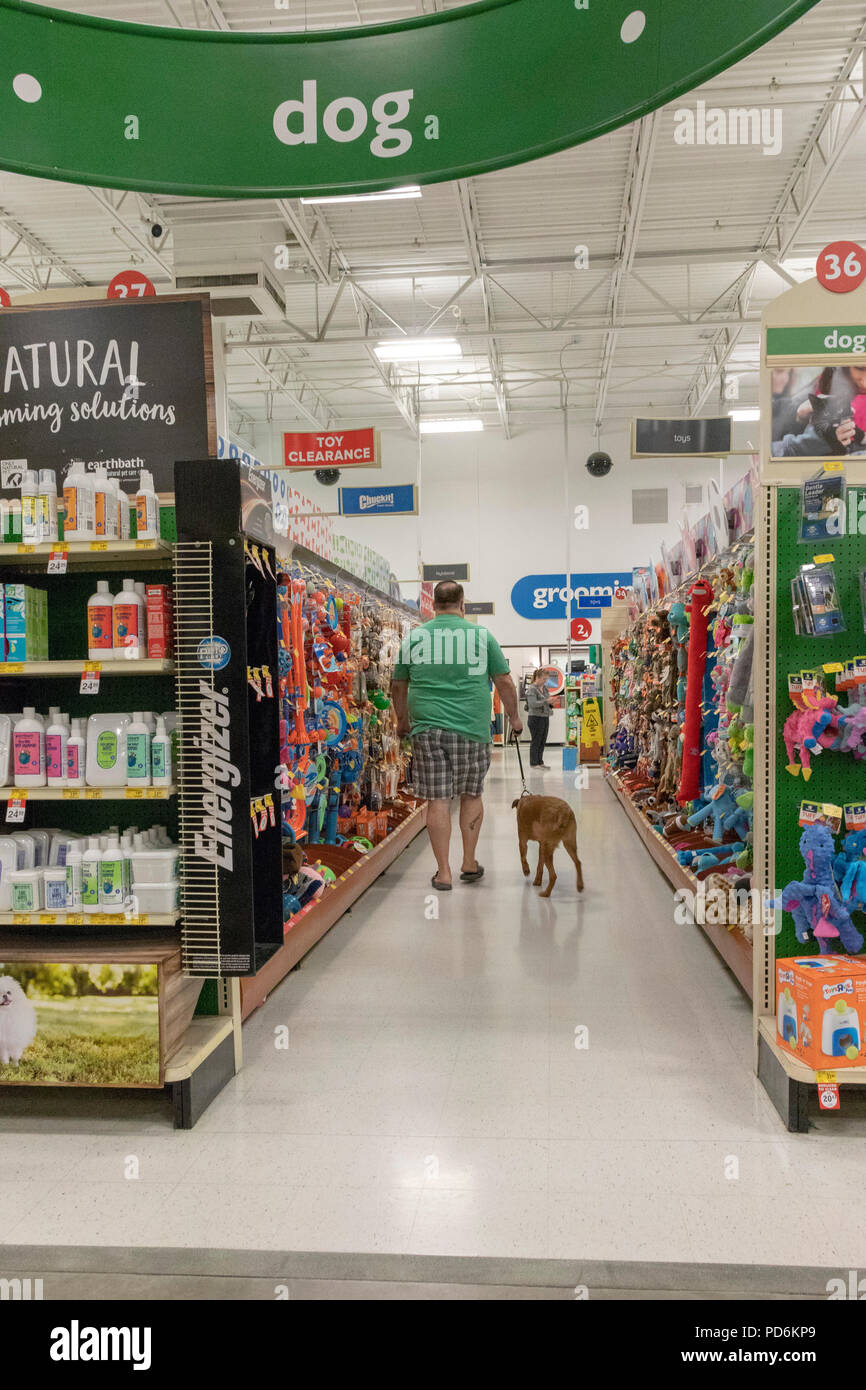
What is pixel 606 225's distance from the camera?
37.1 feet

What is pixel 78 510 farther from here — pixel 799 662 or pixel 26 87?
pixel 799 662

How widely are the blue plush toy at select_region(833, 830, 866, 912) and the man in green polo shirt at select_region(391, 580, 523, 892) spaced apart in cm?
289

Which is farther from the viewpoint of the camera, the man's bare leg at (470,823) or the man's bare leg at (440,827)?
the man's bare leg at (470,823)

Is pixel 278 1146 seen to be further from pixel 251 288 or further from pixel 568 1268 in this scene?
pixel 251 288

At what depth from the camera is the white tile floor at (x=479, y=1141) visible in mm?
2312

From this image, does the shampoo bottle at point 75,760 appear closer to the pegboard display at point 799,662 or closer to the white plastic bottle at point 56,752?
the white plastic bottle at point 56,752

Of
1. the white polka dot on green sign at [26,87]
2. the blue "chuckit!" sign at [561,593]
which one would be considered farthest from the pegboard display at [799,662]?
the blue "chuckit!" sign at [561,593]

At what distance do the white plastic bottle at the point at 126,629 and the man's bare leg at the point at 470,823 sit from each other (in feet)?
10.9

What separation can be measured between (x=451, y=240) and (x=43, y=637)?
9881mm

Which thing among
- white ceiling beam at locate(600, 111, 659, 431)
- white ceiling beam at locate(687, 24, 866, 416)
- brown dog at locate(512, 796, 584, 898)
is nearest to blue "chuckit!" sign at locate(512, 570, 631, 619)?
white ceiling beam at locate(600, 111, 659, 431)

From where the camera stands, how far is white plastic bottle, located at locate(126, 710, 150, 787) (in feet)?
9.86

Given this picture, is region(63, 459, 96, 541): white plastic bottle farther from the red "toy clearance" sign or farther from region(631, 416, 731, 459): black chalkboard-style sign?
the red "toy clearance" sign

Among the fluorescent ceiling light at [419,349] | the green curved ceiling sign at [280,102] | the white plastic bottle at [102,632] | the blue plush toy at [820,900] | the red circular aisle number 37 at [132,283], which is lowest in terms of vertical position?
the blue plush toy at [820,900]
